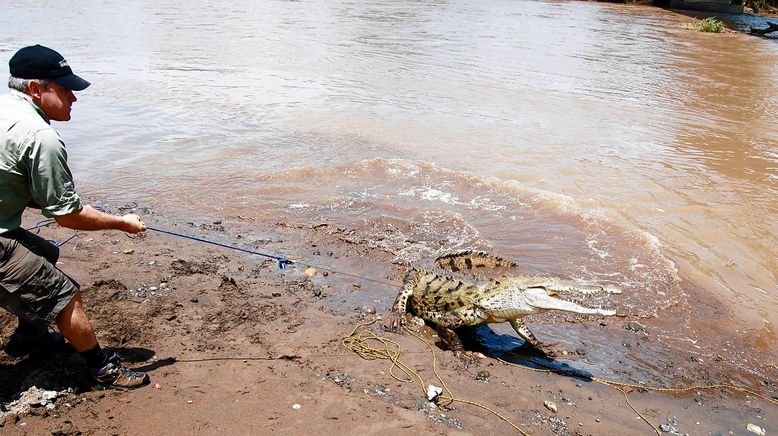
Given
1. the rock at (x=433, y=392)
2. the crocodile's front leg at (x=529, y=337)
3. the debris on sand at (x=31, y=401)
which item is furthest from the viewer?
the crocodile's front leg at (x=529, y=337)

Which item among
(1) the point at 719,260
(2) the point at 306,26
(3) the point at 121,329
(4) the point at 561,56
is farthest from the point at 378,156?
(2) the point at 306,26

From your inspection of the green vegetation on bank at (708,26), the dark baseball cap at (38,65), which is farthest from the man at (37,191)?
the green vegetation on bank at (708,26)

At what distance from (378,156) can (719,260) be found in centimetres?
563

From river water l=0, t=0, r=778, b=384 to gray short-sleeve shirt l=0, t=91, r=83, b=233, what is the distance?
Answer: 331 cm

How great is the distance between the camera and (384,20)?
2961 centimetres

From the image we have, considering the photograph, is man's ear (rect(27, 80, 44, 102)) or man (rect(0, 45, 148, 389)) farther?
man's ear (rect(27, 80, 44, 102))

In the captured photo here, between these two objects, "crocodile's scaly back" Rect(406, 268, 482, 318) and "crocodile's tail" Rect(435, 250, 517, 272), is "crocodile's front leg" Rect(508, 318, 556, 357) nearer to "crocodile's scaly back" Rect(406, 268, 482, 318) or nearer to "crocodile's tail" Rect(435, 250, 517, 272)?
"crocodile's scaly back" Rect(406, 268, 482, 318)

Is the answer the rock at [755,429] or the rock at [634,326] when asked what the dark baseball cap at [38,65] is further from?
the rock at [755,429]

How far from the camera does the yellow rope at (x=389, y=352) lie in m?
4.05

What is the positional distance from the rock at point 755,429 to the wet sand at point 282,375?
49mm

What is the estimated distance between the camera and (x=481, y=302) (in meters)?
4.83

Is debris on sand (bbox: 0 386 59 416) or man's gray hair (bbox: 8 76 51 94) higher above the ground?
man's gray hair (bbox: 8 76 51 94)

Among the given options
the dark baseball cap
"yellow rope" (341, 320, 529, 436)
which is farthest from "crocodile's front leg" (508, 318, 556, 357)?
the dark baseball cap

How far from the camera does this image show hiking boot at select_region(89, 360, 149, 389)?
3.62m
